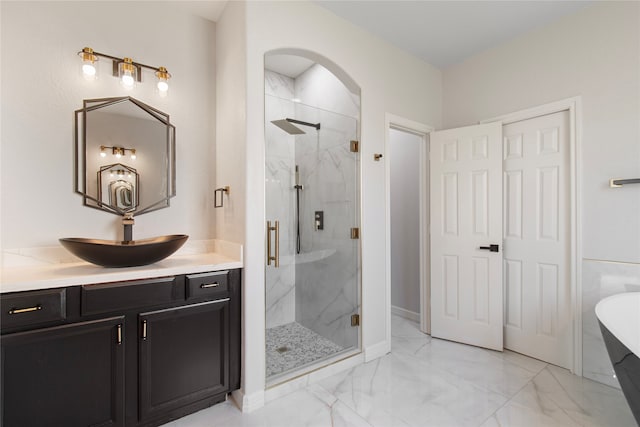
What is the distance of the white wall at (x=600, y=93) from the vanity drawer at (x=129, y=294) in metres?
2.98

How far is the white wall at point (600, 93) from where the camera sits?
2.12 metres

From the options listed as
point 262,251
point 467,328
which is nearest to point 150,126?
point 262,251

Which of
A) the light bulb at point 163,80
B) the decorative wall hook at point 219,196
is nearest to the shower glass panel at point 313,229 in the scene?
the decorative wall hook at point 219,196

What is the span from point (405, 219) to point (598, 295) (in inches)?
74.1

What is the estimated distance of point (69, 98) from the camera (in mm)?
1916

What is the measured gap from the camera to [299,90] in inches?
132

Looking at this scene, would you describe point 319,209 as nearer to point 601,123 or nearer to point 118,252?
point 118,252

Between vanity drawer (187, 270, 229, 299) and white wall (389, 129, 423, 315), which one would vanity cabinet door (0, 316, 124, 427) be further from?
white wall (389, 129, 423, 315)

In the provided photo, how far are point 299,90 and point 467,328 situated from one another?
9.90 feet

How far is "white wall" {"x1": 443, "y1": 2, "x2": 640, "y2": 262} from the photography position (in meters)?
2.12

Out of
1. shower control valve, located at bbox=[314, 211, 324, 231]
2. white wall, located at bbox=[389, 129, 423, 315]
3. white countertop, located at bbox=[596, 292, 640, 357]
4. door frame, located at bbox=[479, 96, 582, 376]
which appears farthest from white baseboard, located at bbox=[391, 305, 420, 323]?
white countertop, located at bbox=[596, 292, 640, 357]

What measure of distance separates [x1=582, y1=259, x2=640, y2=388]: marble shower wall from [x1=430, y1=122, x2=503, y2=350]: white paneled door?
58 centimetres

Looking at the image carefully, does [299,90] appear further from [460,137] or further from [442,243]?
[442,243]

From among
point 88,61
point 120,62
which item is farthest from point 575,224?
point 88,61
